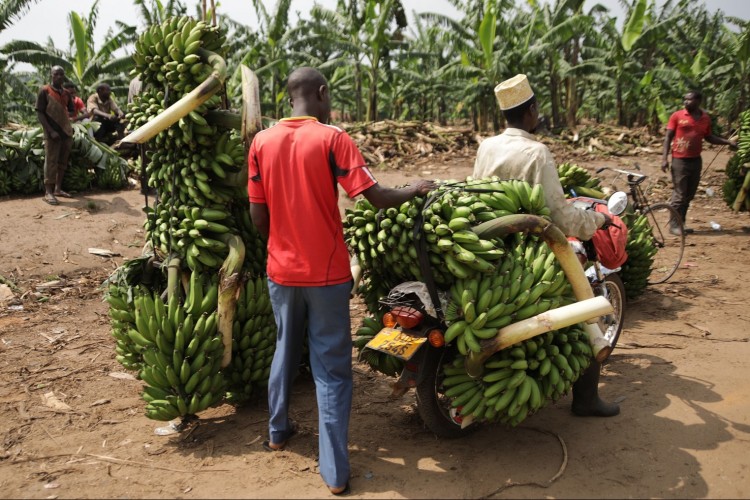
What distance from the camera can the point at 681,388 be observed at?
4383mm

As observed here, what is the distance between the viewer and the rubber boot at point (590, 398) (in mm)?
3936

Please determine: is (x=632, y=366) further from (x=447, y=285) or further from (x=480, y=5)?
(x=480, y=5)

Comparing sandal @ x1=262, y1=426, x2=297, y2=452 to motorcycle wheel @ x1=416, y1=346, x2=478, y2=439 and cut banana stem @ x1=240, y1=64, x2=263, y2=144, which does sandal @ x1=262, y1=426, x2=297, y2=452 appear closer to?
motorcycle wheel @ x1=416, y1=346, x2=478, y2=439

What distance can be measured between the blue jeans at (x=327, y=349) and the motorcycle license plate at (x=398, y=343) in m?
0.18

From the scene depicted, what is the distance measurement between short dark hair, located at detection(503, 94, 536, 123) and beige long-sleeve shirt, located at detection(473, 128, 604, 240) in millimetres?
71

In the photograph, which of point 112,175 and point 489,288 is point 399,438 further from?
point 112,175

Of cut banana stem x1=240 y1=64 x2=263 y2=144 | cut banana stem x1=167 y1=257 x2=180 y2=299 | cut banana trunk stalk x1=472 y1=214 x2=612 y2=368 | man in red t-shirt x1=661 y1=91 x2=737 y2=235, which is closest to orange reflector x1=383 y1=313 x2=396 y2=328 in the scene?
cut banana trunk stalk x1=472 y1=214 x2=612 y2=368

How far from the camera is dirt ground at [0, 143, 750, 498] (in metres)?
3.27

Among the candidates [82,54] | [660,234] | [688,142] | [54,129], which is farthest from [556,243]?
[82,54]

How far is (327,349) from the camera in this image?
326cm

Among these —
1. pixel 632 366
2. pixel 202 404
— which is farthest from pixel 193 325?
pixel 632 366

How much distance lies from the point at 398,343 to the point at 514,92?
71.4 inches

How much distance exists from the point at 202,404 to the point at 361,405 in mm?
1153

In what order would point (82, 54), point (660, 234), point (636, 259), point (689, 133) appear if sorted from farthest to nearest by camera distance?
point (82, 54) < point (689, 133) < point (660, 234) < point (636, 259)
